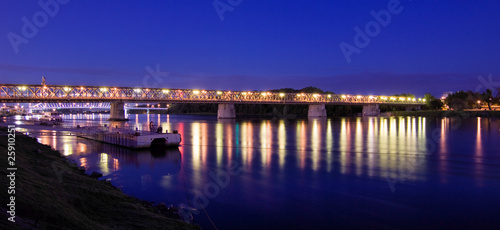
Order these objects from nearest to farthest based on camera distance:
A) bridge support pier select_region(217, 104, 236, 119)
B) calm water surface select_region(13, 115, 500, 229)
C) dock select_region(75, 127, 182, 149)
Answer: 1. calm water surface select_region(13, 115, 500, 229)
2. dock select_region(75, 127, 182, 149)
3. bridge support pier select_region(217, 104, 236, 119)

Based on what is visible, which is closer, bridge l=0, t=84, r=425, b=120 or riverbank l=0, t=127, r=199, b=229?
riverbank l=0, t=127, r=199, b=229

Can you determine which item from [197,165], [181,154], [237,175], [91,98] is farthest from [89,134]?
[91,98]

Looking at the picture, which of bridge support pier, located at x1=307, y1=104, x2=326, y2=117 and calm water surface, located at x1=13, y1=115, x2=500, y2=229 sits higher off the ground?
bridge support pier, located at x1=307, y1=104, x2=326, y2=117

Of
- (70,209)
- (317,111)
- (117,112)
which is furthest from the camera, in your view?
(317,111)

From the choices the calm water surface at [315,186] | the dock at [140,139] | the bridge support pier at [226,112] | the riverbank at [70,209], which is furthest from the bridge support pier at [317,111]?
the riverbank at [70,209]

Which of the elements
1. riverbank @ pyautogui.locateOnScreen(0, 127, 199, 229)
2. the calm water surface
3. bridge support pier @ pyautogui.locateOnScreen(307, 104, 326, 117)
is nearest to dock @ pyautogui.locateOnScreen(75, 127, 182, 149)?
the calm water surface

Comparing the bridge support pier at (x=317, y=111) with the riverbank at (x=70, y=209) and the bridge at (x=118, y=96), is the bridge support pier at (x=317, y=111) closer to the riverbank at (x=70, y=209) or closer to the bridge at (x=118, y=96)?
the bridge at (x=118, y=96)

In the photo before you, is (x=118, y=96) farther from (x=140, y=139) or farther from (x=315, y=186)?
(x=315, y=186)

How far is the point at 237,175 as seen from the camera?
80.7ft

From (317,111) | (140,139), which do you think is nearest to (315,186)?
(140,139)

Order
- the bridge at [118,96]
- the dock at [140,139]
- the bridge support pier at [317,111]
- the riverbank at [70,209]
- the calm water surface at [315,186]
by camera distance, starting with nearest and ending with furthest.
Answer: the riverbank at [70,209], the calm water surface at [315,186], the dock at [140,139], the bridge at [118,96], the bridge support pier at [317,111]

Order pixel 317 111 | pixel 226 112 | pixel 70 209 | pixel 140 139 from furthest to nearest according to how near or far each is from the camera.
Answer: pixel 317 111
pixel 226 112
pixel 140 139
pixel 70 209

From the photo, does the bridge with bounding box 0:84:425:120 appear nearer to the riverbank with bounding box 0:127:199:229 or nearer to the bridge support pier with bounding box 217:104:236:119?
the bridge support pier with bounding box 217:104:236:119

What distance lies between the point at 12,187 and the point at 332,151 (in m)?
33.7
